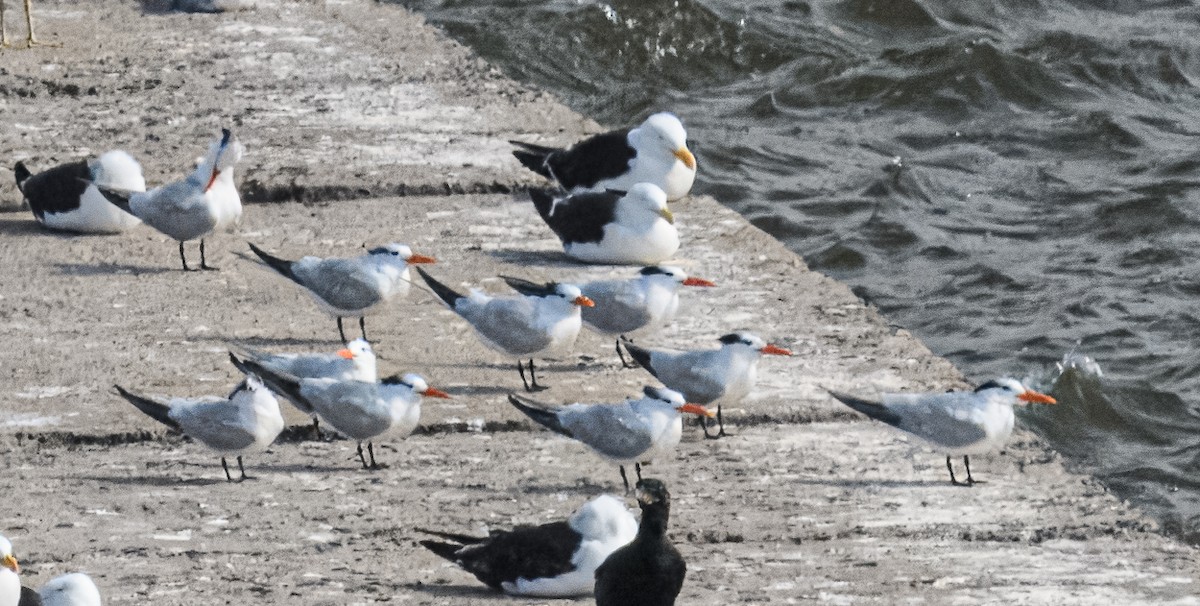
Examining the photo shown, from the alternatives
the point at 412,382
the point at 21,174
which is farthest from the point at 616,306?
the point at 21,174

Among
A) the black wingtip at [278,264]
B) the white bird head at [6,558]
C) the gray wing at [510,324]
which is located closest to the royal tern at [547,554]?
the white bird head at [6,558]

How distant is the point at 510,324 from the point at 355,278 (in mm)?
523

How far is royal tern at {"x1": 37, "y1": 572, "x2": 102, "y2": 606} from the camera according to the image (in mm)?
4098

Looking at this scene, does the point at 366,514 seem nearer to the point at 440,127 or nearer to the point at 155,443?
the point at 155,443

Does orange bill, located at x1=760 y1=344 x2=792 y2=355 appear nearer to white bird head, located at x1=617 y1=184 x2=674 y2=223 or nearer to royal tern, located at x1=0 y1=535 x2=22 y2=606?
white bird head, located at x1=617 y1=184 x2=674 y2=223

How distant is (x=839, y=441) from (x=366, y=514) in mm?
1334

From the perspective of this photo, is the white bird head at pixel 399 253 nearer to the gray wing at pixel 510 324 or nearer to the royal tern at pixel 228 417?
the gray wing at pixel 510 324

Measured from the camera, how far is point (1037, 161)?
11.6 metres

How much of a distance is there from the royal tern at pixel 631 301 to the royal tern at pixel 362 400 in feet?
2.73

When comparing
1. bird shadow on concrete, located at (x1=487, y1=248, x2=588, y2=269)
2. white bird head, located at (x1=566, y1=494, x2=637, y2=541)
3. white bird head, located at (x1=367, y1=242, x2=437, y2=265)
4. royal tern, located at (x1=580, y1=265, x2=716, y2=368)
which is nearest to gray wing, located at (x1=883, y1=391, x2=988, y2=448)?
royal tern, located at (x1=580, y1=265, x2=716, y2=368)

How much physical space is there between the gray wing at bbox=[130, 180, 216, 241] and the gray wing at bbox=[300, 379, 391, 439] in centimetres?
153

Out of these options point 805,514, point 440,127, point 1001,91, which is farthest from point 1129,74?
point 805,514

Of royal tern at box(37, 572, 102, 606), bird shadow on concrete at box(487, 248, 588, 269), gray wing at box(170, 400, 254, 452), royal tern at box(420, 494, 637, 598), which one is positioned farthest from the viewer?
bird shadow on concrete at box(487, 248, 588, 269)

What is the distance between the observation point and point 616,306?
6051 millimetres
